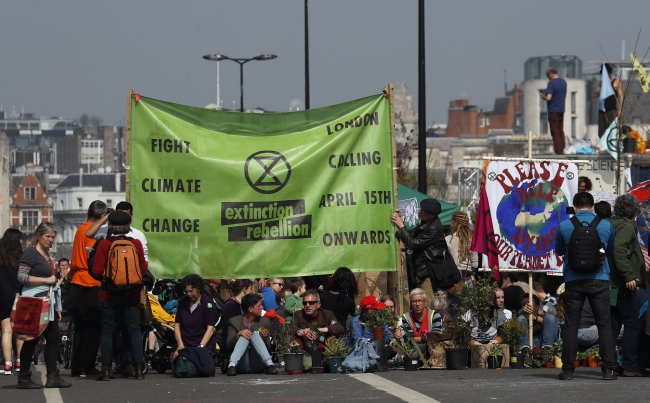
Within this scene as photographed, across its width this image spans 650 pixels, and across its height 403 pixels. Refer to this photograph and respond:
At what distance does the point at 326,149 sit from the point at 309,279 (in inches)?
132

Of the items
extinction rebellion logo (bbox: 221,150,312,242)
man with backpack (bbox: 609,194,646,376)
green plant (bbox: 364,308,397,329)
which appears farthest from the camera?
extinction rebellion logo (bbox: 221,150,312,242)

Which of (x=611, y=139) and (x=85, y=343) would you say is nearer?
(x=85, y=343)

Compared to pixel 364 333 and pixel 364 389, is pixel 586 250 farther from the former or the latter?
pixel 364 333

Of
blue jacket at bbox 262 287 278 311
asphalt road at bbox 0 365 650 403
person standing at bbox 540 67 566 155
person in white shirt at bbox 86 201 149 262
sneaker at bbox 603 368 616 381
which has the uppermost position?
person standing at bbox 540 67 566 155

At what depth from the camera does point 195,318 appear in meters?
14.4

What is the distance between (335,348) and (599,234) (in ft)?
9.52

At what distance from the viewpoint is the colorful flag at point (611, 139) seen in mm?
25734

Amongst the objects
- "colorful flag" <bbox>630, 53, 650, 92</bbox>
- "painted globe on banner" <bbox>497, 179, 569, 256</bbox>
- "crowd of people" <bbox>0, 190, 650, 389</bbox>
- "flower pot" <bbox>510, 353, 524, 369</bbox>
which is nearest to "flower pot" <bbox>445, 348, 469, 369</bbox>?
"crowd of people" <bbox>0, 190, 650, 389</bbox>

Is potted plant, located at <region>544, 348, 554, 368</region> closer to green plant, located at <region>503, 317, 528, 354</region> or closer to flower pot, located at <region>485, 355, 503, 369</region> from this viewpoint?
green plant, located at <region>503, 317, 528, 354</region>

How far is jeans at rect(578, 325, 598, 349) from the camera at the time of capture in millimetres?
14922

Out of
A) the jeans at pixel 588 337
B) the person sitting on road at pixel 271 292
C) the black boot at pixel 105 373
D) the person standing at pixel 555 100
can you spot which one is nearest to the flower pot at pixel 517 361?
the jeans at pixel 588 337

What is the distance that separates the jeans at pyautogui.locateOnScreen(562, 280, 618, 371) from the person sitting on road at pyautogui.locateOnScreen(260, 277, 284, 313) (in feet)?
21.2

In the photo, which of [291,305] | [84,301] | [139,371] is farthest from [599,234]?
[291,305]

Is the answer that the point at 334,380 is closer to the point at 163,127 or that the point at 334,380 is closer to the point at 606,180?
the point at 163,127
